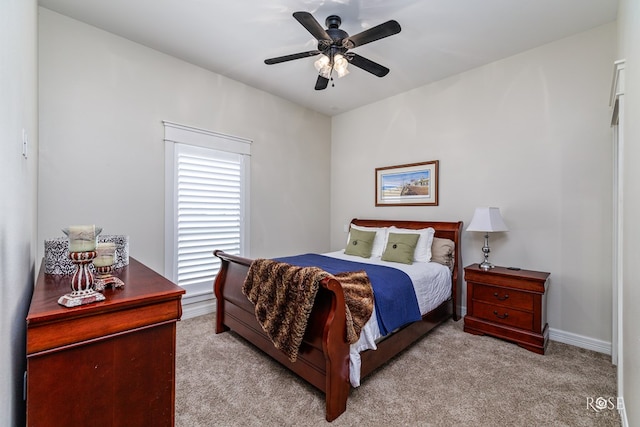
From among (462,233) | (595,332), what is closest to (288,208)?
(462,233)

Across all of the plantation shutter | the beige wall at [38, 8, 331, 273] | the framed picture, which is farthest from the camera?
the framed picture

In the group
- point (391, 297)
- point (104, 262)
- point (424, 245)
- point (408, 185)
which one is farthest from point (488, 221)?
point (104, 262)

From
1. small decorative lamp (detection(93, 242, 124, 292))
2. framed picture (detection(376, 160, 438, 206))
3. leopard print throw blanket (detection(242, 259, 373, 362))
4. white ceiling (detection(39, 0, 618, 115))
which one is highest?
white ceiling (detection(39, 0, 618, 115))

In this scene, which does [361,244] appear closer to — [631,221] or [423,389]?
[423,389]

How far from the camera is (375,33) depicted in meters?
2.20

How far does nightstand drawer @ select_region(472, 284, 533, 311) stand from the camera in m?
2.76

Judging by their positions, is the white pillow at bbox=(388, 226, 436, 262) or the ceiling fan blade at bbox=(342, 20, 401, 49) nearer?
the ceiling fan blade at bbox=(342, 20, 401, 49)

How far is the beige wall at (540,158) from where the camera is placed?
2.74 m

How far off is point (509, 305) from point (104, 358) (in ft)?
10.7

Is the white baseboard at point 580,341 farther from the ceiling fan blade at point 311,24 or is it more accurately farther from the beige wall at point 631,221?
Result: the ceiling fan blade at point 311,24

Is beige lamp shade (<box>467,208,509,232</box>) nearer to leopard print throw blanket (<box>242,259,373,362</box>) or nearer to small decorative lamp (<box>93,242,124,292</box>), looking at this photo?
leopard print throw blanket (<box>242,259,373,362</box>)

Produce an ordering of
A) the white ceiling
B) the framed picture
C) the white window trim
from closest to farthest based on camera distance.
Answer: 1. the white ceiling
2. the white window trim
3. the framed picture

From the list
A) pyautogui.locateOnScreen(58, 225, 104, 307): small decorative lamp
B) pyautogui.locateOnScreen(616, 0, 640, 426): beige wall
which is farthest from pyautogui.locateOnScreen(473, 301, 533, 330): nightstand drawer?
pyautogui.locateOnScreen(58, 225, 104, 307): small decorative lamp

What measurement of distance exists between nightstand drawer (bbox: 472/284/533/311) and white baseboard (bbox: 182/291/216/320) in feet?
10.2
